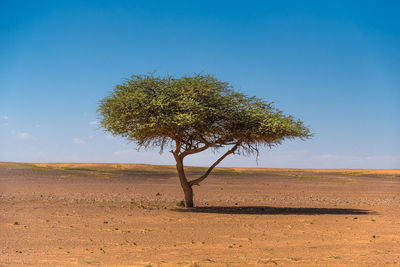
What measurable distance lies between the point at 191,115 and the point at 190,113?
18cm

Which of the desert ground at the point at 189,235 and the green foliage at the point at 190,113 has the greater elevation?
the green foliage at the point at 190,113

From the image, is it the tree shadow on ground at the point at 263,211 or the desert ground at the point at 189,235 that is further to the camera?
the tree shadow on ground at the point at 263,211

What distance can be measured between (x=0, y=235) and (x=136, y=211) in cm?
785

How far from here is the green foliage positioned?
19.7m

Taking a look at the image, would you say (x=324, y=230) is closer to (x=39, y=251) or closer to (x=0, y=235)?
(x=39, y=251)

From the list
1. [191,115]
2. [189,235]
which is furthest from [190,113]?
[189,235]

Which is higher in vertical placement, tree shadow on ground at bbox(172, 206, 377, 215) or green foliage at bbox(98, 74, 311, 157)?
green foliage at bbox(98, 74, 311, 157)

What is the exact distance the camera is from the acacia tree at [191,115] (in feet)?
64.6

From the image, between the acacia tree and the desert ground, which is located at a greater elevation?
the acacia tree

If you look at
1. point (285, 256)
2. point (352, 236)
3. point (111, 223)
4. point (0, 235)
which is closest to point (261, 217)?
point (352, 236)

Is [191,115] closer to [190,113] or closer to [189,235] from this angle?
[190,113]

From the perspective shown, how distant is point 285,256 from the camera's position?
1048 centimetres

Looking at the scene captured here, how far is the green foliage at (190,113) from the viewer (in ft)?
64.6

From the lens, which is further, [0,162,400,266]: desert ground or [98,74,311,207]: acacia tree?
[98,74,311,207]: acacia tree
